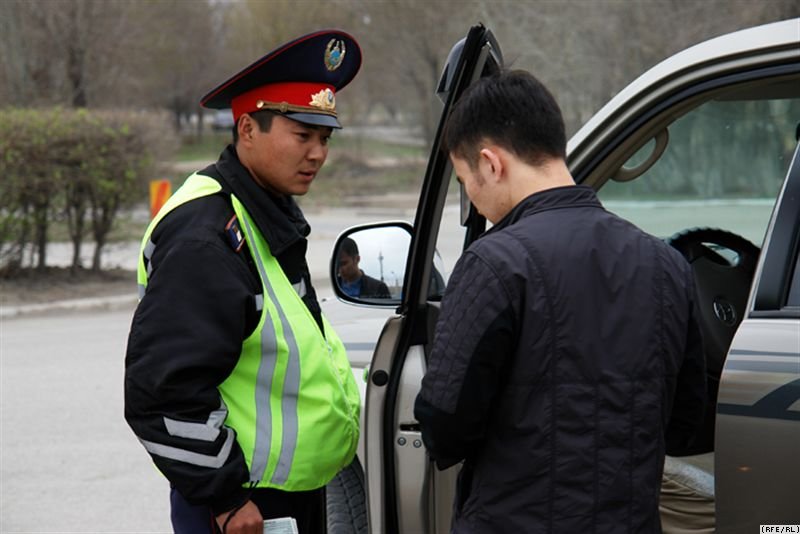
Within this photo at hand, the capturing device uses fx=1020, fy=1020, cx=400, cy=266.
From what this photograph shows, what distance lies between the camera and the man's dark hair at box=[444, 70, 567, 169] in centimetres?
192

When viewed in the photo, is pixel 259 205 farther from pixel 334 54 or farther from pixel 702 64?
pixel 702 64

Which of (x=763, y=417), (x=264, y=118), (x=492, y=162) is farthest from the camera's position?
(x=264, y=118)

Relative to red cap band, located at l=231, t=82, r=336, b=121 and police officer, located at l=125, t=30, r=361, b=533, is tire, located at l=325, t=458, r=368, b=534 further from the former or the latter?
red cap band, located at l=231, t=82, r=336, b=121

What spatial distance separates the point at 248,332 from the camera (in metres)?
2.30

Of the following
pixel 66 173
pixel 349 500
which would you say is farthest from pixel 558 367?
pixel 66 173

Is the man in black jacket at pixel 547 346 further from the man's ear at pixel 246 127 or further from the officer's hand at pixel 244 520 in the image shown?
the man's ear at pixel 246 127

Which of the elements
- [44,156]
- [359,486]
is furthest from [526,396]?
[44,156]

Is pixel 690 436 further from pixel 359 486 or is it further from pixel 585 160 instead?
pixel 359 486

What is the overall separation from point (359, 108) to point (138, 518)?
3647 cm

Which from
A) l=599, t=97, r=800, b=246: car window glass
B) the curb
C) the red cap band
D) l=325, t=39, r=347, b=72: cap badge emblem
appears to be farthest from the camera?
l=599, t=97, r=800, b=246: car window glass

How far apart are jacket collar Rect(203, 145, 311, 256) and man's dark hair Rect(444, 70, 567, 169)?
621mm

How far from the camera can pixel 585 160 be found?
271cm

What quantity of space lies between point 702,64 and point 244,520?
5.01ft

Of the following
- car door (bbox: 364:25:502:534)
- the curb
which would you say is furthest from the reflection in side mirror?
the curb
